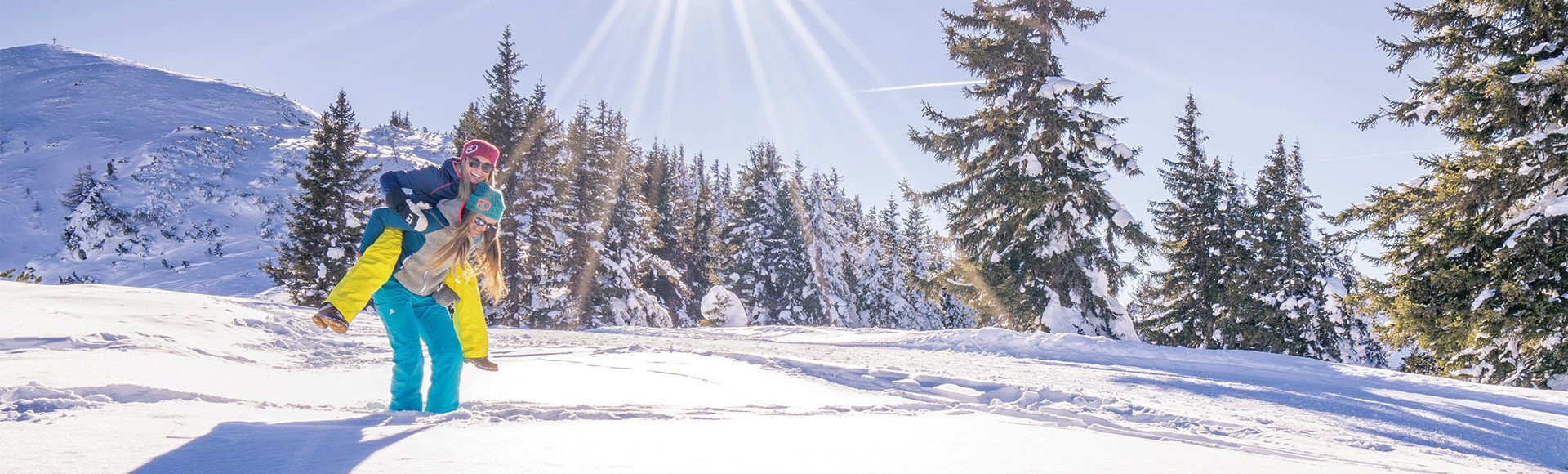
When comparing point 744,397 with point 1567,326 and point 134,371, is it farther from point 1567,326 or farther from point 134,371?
point 1567,326

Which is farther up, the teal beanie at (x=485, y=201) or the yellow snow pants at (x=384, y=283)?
the teal beanie at (x=485, y=201)

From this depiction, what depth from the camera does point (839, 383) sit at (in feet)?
17.3

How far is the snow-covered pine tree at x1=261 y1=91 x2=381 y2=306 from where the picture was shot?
23.3 meters

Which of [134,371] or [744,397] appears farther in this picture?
[744,397]

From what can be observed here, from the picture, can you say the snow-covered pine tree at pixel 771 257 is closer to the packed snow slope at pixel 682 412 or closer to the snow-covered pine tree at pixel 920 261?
the snow-covered pine tree at pixel 920 261

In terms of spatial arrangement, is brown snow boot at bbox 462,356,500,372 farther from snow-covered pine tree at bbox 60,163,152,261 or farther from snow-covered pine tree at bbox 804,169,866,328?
snow-covered pine tree at bbox 60,163,152,261

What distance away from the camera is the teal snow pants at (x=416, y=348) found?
3.41 metres

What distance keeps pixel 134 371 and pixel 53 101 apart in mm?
139877

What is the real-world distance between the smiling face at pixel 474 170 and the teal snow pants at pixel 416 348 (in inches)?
26.8

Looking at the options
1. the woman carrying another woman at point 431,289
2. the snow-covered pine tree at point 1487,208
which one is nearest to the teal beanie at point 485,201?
the woman carrying another woman at point 431,289

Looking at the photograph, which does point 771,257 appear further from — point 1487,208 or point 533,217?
point 1487,208

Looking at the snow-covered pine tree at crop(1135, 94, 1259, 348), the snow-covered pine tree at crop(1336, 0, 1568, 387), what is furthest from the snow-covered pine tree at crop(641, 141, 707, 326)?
the snow-covered pine tree at crop(1336, 0, 1568, 387)

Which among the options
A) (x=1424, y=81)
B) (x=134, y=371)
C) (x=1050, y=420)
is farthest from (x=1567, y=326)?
(x=134, y=371)

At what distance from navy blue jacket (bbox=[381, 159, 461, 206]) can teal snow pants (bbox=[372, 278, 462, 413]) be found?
50 centimetres
